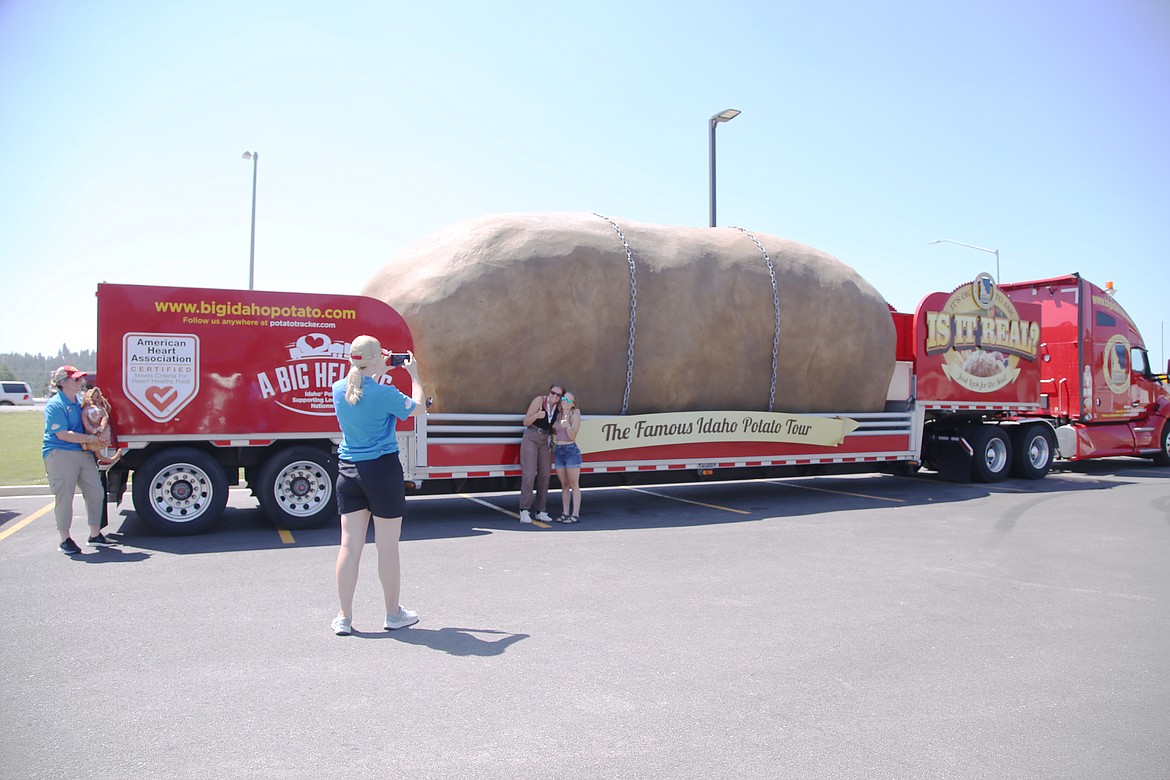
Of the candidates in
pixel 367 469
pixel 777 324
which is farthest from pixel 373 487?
pixel 777 324

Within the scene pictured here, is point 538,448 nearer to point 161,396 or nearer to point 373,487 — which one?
point 161,396

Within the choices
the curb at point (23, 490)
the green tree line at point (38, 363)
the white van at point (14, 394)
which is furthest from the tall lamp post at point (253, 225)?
the green tree line at point (38, 363)

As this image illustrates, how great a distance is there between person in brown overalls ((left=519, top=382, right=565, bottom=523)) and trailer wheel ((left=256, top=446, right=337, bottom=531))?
6.97ft

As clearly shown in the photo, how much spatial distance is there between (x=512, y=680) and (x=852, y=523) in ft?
20.9

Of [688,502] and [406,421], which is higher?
[406,421]

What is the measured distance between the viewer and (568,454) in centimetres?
980

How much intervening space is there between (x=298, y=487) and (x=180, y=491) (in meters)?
1.13

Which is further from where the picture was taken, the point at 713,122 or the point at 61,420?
the point at 713,122

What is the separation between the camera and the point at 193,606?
18.6 feet

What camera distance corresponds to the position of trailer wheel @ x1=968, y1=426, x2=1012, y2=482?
14.1 m

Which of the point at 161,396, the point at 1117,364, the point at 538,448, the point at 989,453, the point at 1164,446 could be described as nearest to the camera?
the point at 161,396

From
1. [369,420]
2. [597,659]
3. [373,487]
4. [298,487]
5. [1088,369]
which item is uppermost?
[1088,369]

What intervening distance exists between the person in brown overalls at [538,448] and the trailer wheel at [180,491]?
3216 millimetres

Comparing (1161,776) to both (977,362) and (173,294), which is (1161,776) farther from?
(977,362)
